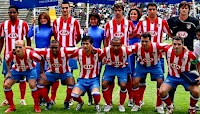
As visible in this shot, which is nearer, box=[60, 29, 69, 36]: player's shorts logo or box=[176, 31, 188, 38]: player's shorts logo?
box=[176, 31, 188, 38]: player's shorts logo

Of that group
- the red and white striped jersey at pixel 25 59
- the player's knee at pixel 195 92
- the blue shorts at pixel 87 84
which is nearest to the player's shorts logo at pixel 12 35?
the red and white striped jersey at pixel 25 59

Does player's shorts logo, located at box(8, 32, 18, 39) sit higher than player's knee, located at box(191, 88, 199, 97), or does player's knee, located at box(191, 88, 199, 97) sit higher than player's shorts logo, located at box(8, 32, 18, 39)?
player's shorts logo, located at box(8, 32, 18, 39)

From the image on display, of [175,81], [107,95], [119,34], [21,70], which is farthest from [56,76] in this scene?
[175,81]

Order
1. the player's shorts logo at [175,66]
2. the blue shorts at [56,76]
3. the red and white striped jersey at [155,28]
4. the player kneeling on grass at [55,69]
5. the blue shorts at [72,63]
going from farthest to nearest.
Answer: the blue shorts at [72,63] → the red and white striped jersey at [155,28] → the blue shorts at [56,76] → the player kneeling on grass at [55,69] → the player's shorts logo at [175,66]

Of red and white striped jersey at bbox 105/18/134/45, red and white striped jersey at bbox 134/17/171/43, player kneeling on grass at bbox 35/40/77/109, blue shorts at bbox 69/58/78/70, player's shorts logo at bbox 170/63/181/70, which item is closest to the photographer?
player's shorts logo at bbox 170/63/181/70

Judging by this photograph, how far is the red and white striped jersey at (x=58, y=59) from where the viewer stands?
709 cm

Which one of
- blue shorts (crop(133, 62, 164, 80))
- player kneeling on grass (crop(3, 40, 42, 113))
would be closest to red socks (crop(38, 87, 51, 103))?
player kneeling on grass (crop(3, 40, 42, 113))

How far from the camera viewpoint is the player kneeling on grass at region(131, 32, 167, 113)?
22.9 ft

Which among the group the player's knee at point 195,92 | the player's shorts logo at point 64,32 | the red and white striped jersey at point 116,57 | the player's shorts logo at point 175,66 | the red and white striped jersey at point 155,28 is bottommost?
the player's knee at point 195,92

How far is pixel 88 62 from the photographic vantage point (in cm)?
713

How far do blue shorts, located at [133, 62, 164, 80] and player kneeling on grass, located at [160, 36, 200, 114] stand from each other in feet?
0.78

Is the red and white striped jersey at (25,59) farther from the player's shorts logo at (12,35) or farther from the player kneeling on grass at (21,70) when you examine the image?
the player's shorts logo at (12,35)

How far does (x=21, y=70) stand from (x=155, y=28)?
2.51m

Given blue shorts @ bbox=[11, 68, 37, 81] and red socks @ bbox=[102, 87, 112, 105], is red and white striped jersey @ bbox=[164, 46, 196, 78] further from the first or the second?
blue shorts @ bbox=[11, 68, 37, 81]
